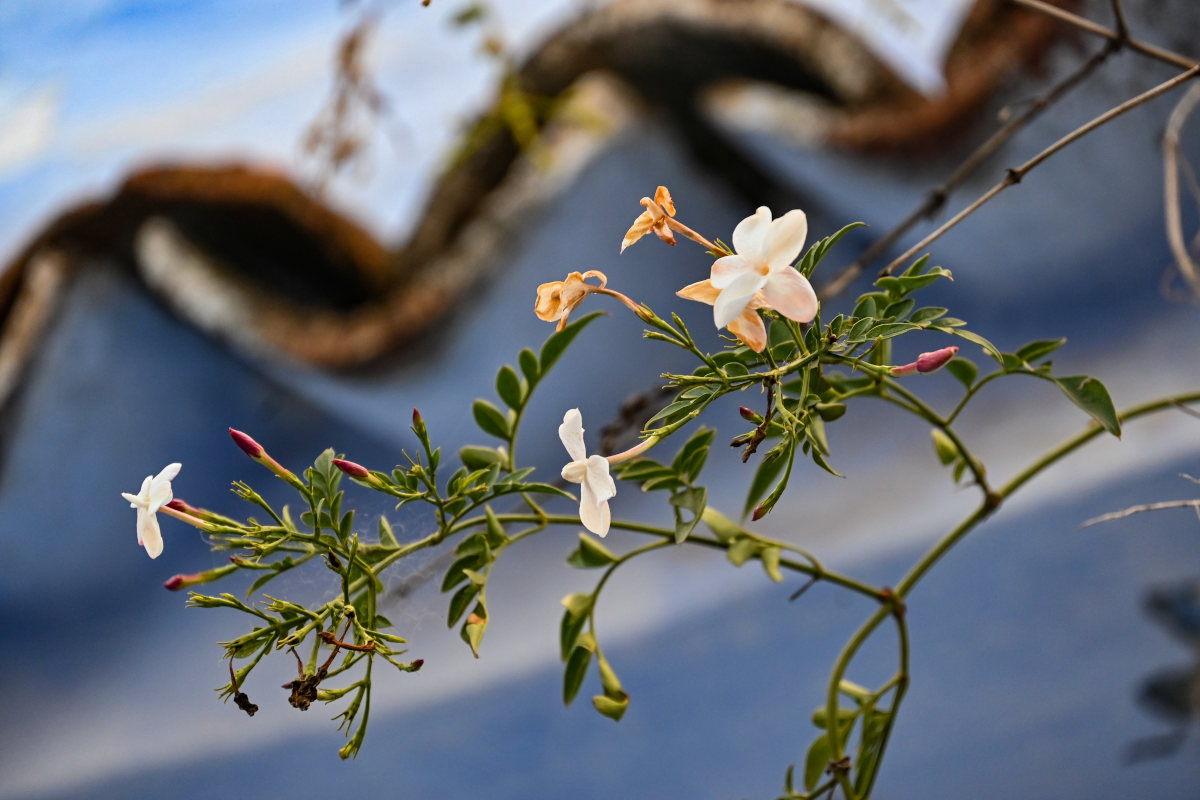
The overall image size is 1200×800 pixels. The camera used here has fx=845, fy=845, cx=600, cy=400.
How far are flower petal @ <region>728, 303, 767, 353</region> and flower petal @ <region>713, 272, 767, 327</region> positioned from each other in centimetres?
1

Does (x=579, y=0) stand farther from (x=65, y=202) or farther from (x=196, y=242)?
(x=65, y=202)

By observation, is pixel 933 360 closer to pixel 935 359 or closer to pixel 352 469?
pixel 935 359

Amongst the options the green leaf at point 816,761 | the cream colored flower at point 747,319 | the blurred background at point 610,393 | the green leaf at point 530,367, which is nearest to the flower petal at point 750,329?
the cream colored flower at point 747,319

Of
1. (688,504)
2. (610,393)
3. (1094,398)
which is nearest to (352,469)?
(688,504)

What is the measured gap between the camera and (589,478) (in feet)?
0.76

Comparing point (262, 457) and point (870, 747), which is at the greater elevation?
point (262, 457)

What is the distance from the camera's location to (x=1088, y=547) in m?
0.77

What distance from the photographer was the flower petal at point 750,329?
0.21 meters

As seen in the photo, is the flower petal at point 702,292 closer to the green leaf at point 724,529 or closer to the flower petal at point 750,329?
the flower petal at point 750,329

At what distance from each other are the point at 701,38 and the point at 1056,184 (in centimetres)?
35

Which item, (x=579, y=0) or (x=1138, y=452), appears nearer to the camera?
(x=1138, y=452)

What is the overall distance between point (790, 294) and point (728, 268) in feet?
0.06

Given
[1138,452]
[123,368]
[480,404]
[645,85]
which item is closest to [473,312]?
[645,85]

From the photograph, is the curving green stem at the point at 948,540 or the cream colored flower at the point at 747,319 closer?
the cream colored flower at the point at 747,319
